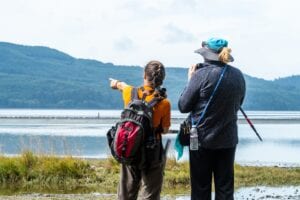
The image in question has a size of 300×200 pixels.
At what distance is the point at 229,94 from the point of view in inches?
259

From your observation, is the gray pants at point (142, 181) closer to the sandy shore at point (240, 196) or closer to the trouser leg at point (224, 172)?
the trouser leg at point (224, 172)

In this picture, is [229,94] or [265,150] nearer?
[229,94]

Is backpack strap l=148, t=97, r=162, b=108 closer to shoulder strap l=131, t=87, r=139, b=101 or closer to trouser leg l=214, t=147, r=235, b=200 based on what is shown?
shoulder strap l=131, t=87, r=139, b=101

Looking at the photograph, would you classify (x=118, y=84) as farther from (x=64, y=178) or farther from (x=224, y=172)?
(x=64, y=178)

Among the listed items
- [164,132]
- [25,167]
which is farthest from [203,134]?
[25,167]

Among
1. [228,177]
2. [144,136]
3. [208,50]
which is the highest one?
[208,50]

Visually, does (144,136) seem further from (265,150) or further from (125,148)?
(265,150)

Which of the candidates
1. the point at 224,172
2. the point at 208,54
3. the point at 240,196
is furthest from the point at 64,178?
the point at 208,54

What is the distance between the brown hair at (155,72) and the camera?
661cm

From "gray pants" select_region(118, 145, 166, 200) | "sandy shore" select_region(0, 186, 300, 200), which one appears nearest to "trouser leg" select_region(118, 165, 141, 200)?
"gray pants" select_region(118, 145, 166, 200)

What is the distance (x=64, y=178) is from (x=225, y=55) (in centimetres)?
839

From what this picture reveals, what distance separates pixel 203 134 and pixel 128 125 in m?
0.71

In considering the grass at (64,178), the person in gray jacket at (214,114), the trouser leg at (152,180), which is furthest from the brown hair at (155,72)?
the grass at (64,178)

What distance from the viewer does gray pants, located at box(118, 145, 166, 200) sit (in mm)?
6758
